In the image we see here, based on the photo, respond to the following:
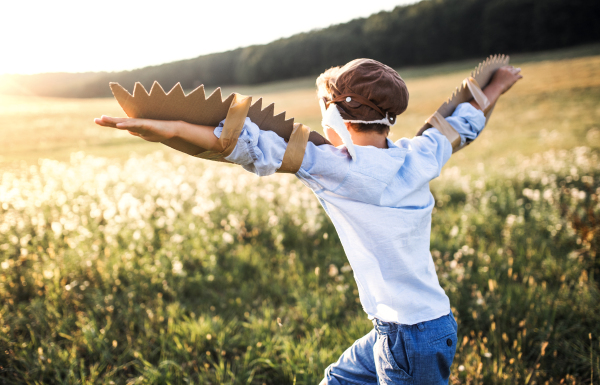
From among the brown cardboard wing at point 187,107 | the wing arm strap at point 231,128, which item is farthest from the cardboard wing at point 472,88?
the wing arm strap at point 231,128

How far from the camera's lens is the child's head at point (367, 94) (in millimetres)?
1329

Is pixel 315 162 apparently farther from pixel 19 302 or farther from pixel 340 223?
pixel 19 302

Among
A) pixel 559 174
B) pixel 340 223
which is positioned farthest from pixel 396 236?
pixel 559 174

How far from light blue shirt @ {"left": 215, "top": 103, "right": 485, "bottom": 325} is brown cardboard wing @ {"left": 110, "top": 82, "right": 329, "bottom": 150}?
0.19 ft

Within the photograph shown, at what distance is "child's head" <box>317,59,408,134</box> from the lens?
1.33 meters

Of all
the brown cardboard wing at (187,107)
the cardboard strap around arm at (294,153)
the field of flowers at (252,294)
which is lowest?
the field of flowers at (252,294)

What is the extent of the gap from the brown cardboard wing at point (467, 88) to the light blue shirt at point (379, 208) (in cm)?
56

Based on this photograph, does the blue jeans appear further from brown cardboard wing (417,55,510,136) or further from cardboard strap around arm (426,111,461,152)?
brown cardboard wing (417,55,510,136)

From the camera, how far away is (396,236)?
4.50ft

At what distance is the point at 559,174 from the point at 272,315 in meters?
5.40

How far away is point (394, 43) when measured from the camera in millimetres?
39844

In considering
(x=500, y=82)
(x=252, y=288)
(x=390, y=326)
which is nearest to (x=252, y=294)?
(x=252, y=288)

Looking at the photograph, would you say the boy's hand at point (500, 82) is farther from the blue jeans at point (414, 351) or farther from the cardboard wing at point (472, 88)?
the blue jeans at point (414, 351)

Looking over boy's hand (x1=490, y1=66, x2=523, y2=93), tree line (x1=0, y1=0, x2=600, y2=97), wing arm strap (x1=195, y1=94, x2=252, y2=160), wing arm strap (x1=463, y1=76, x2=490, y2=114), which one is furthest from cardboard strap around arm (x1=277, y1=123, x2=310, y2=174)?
tree line (x1=0, y1=0, x2=600, y2=97)
